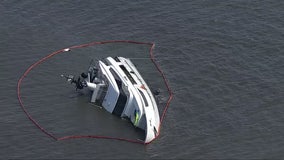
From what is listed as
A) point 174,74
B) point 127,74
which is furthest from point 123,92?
point 174,74

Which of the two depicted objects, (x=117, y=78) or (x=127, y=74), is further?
(x=127, y=74)

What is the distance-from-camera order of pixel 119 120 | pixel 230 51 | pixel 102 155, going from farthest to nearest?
pixel 230 51 < pixel 119 120 < pixel 102 155

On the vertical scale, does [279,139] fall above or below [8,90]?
below

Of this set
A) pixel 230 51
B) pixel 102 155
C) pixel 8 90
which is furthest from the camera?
pixel 230 51

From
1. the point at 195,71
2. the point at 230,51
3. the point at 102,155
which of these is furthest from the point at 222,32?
the point at 102,155

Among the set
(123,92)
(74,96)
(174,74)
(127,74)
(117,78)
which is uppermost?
(117,78)

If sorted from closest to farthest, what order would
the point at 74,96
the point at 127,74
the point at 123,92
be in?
the point at 123,92 < the point at 74,96 < the point at 127,74

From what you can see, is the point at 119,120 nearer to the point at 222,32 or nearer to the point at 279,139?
the point at 279,139

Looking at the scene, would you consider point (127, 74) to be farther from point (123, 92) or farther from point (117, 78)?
point (123, 92)
